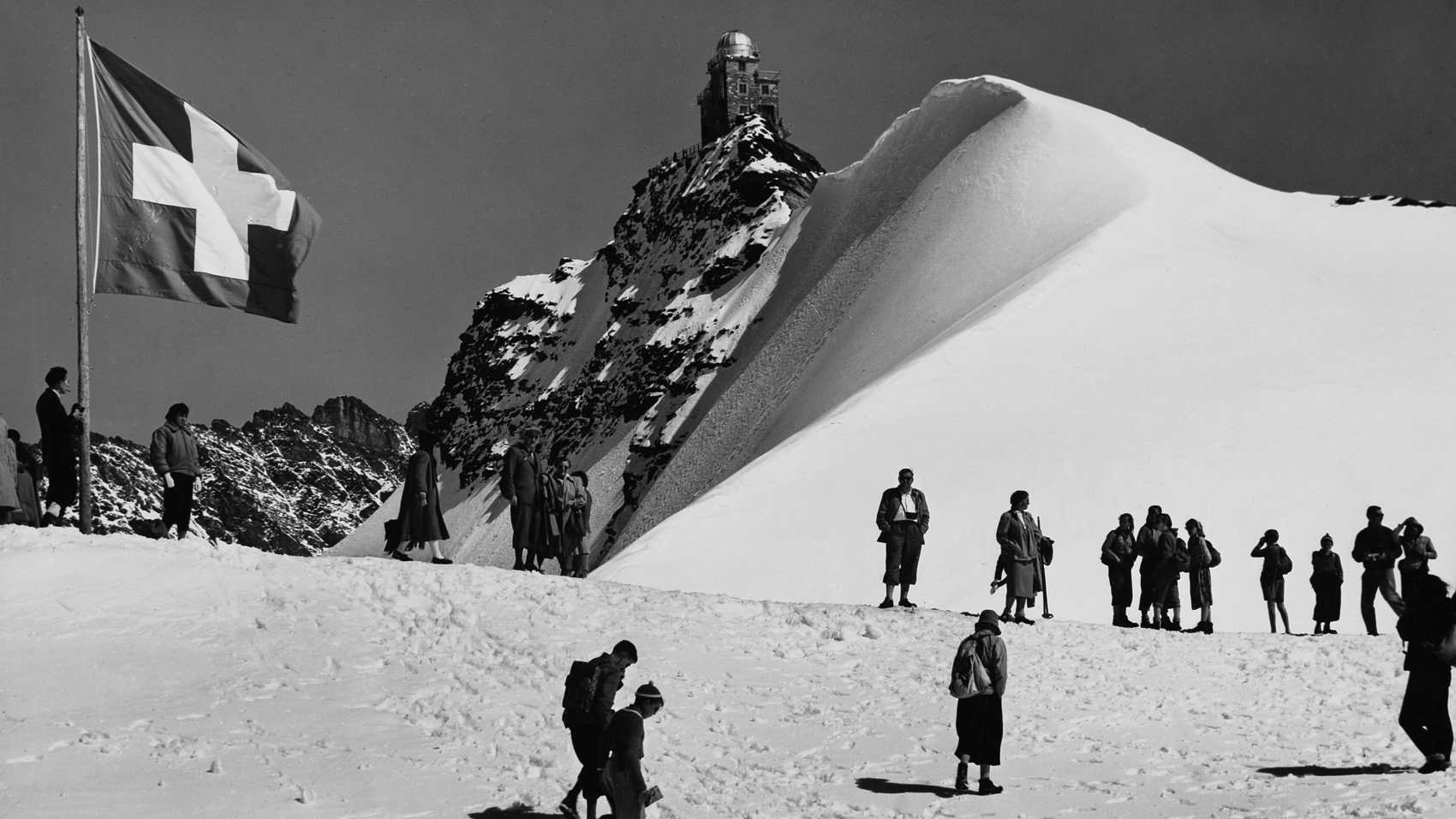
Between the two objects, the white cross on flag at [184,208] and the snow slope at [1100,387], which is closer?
the white cross on flag at [184,208]

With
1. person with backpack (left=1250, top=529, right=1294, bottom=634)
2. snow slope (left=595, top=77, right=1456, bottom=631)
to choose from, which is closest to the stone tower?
snow slope (left=595, top=77, right=1456, bottom=631)

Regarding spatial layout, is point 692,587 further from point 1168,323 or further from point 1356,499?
point 1168,323

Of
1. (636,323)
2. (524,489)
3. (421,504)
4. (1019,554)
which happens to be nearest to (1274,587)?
(1019,554)

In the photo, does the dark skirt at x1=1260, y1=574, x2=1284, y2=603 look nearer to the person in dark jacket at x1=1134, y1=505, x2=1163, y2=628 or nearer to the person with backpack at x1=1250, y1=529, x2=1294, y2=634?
the person with backpack at x1=1250, y1=529, x2=1294, y2=634

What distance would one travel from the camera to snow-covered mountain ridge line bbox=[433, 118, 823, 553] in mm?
111375

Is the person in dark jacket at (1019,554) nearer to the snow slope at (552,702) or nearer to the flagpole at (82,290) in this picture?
the snow slope at (552,702)

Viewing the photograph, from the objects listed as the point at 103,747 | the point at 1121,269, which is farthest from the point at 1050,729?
the point at 1121,269

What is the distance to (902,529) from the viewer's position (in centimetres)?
2138

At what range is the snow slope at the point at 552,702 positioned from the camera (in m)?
13.8

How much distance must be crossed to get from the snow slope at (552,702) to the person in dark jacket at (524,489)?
83.8 inches

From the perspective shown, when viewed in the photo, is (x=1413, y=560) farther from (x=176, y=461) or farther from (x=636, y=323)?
(x=636, y=323)

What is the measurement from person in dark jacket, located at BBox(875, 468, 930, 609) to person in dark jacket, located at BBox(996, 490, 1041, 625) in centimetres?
107

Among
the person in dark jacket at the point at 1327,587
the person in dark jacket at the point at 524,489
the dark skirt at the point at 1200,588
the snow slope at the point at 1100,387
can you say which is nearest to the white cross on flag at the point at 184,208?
the person in dark jacket at the point at 524,489

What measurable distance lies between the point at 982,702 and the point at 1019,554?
22.9ft
